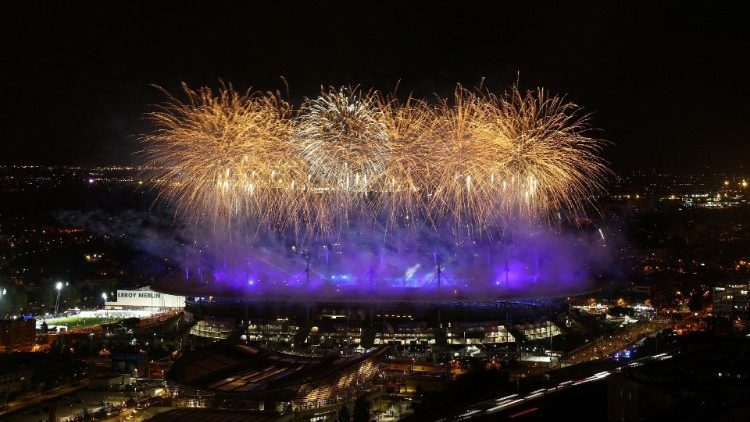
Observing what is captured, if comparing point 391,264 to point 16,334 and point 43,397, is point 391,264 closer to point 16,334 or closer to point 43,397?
point 16,334

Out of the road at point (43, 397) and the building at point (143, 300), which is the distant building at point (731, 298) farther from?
the road at point (43, 397)

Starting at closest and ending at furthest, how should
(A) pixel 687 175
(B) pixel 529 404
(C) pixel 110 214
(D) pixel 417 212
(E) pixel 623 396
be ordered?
(E) pixel 623 396
(B) pixel 529 404
(D) pixel 417 212
(C) pixel 110 214
(A) pixel 687 175

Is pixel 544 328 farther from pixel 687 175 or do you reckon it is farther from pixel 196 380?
pixel 687 175

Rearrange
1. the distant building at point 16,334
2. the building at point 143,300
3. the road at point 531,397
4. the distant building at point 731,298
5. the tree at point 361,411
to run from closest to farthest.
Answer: the road at point 531,397, the tree at point 361,411, the distant building at point 16,334, the distant building at point 731,298, the building at point 143,300

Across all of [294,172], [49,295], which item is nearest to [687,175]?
[49,295]

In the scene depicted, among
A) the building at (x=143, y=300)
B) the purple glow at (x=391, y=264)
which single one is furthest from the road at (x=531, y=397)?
the building at (x=143, y=300)

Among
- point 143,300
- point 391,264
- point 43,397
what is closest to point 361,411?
point 43,397
